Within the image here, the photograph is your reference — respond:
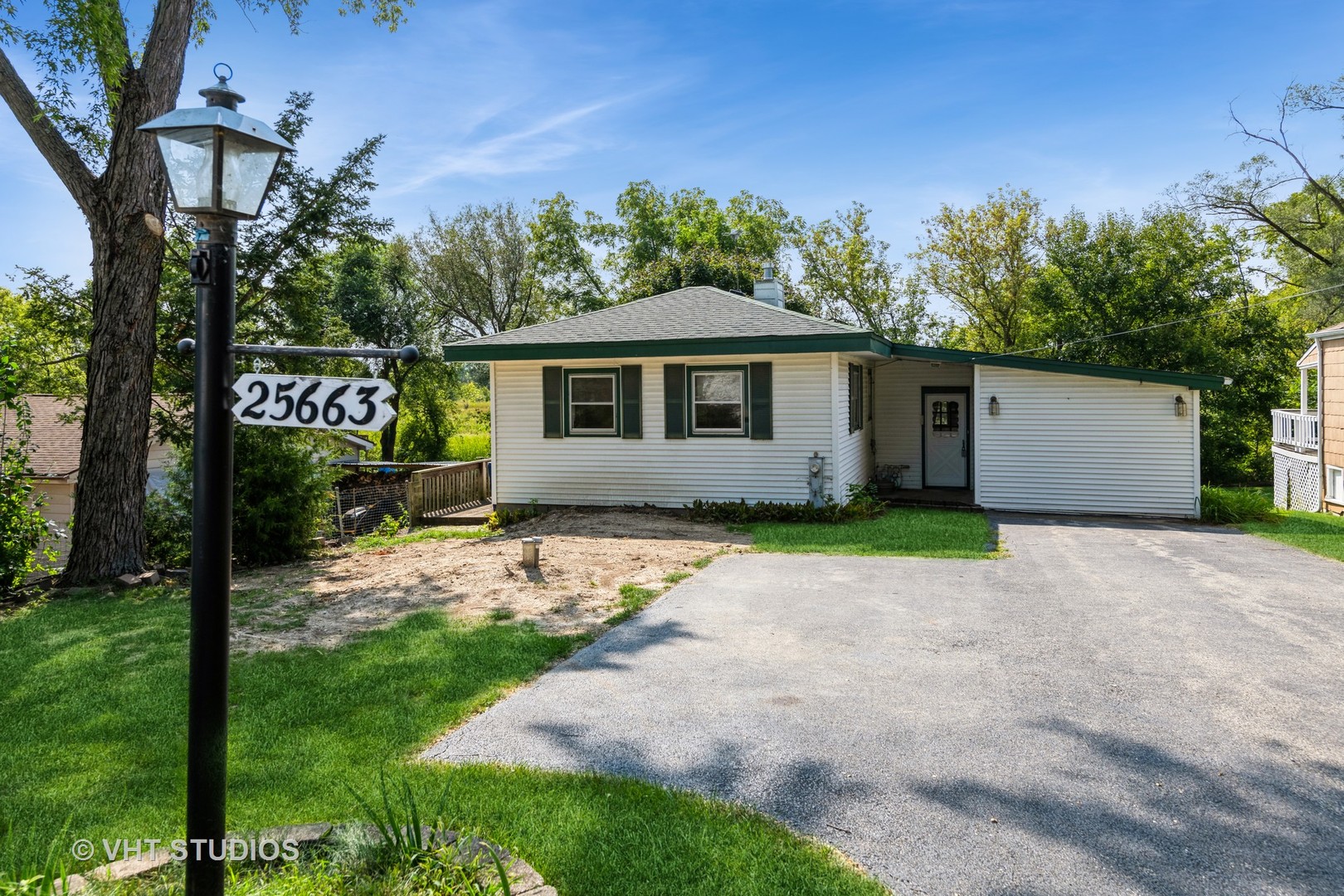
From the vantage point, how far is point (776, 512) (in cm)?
1220

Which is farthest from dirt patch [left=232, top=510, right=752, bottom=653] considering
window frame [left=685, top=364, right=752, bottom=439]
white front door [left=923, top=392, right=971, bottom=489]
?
white front door [left=923, top=392, right=971, bottom=489]

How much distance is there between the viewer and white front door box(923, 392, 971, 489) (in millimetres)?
16062

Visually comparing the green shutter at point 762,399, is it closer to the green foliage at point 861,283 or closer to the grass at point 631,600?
the grass at point 631,600

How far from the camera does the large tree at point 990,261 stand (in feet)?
85.4

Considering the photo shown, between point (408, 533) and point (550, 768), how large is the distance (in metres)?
10.00

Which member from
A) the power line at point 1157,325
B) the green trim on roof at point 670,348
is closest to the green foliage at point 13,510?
the green trim on roof at point 670,348

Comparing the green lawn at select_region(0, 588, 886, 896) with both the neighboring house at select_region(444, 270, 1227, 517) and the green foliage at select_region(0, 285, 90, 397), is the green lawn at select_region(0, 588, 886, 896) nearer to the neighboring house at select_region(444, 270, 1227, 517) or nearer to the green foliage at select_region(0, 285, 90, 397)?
the neighboring house at select_region(444, 270, 1227, 517)

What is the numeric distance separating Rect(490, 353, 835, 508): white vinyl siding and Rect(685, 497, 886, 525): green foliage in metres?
0.19

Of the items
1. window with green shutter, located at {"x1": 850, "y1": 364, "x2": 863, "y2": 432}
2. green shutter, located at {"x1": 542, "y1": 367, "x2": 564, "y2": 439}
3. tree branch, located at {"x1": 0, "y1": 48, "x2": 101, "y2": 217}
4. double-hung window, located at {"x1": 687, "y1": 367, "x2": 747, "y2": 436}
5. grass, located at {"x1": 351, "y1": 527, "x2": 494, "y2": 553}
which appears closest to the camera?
tree branch, located at {"x1": 0, "y1": 48, "x2": 101, "y2": 217}

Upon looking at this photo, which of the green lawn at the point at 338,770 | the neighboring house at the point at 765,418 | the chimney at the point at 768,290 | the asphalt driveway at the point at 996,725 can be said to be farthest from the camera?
the chimney at the point at 768,290

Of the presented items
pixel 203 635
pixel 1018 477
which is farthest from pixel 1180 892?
pixel 1018 477

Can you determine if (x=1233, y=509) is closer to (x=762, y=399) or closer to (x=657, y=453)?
(x=762, y=399)

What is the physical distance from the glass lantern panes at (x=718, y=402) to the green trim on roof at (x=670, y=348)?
60cm

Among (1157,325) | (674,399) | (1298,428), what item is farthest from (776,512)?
(1157,325)
